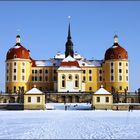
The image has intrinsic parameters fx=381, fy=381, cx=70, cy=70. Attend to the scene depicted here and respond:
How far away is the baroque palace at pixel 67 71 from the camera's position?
80.9 m

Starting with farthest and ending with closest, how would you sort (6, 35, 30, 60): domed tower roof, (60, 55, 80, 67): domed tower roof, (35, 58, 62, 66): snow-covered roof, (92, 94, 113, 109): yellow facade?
(35, 58, 62, 66): snow-covered roof, (6, 35, 30, 60): domed tower roof, (60, 55, 80, 67): domed tower roof, (92, 94, 113, 109): yellow facade

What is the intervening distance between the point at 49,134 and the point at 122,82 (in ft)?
212

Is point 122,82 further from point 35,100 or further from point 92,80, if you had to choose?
point 35,100

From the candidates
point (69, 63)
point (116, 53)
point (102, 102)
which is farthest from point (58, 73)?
point (102, 102)

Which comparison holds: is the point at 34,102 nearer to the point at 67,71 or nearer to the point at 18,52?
the point at 67,71

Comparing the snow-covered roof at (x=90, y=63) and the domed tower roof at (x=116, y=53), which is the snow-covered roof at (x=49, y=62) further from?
the domed tower roof at (x=116, y=53)

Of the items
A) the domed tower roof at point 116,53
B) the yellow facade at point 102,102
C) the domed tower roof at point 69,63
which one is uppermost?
the domed tower roof at point 116,53

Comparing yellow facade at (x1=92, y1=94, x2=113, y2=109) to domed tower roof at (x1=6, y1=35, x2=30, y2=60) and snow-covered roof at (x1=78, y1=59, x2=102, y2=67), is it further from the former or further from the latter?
snow-covered roof at (x1=78, y1=59, x2=102, y2=67)

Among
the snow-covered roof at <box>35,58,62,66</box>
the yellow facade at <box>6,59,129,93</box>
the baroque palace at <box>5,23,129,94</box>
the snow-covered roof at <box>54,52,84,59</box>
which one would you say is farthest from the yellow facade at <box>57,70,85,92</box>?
the snow-covered roof at <box>54,52,84,59</box>

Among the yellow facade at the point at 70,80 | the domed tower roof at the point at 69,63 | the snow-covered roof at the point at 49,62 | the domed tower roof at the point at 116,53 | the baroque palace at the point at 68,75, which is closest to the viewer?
the baroque palace at the point at 68,75

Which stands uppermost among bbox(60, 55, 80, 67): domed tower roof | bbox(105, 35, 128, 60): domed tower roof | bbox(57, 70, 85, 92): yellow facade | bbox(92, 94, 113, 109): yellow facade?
bbox(105, 35, 128, 60): domed tower roof

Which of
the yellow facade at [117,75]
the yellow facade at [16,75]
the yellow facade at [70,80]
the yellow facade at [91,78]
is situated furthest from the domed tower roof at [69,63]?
the yellow facade at [16,75]

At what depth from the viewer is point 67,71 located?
80.6 m

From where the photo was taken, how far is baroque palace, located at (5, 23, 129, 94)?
265 feet
